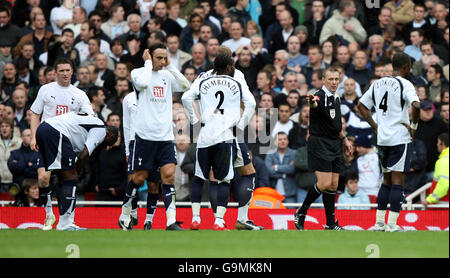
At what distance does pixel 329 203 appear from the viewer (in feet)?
48.6

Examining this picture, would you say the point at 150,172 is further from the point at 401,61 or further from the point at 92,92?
the point at 92,92

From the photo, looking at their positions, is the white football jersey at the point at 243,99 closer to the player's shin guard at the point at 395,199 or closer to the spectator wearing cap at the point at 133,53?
the player's shin guard at the point at 395,199

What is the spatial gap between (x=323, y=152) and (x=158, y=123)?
266 centimetres

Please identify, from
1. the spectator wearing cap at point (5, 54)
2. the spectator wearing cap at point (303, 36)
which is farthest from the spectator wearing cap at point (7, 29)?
the spectator wearing cap at point (303, 36)

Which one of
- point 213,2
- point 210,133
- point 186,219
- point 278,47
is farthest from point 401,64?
point 213,2

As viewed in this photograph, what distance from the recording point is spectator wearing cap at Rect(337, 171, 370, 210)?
18594 mm

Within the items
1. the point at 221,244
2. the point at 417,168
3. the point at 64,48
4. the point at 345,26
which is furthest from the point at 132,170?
the point at 345,26

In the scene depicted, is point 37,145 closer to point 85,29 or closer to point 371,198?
point 371,198

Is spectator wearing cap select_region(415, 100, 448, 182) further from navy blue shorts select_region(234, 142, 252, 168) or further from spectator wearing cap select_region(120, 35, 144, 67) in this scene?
spectator wearing cap select_region(120, 35, 144, 67)

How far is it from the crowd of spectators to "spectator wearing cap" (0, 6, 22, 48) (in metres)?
0.03

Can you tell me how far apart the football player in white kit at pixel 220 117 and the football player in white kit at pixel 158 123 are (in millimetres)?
340

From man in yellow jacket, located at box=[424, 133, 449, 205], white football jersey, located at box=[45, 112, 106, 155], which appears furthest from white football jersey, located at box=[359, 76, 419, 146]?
white football jersey, located at box=[45, 112, 106, 155]

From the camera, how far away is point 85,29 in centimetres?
2283

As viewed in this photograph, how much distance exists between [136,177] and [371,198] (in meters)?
6.63
